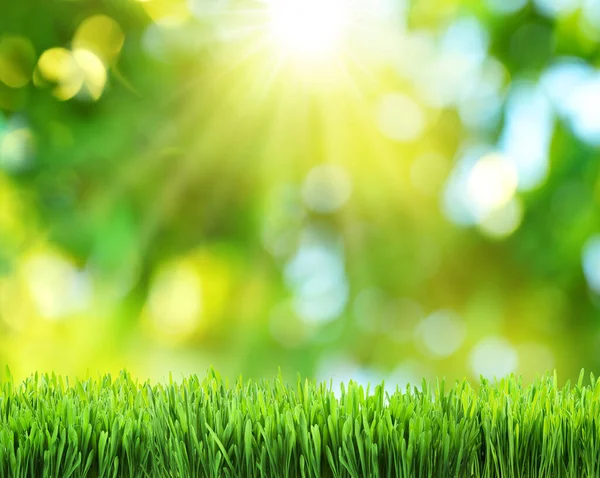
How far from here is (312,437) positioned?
48.4 inches

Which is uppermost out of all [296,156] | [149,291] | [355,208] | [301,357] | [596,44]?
[596,44]

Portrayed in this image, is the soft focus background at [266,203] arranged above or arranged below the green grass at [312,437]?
above

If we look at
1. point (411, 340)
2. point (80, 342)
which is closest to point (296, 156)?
point (411, 340)

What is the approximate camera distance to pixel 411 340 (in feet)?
9.12

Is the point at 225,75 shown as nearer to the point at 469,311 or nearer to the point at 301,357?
the point at 301,357

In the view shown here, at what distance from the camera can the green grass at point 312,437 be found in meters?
1.21

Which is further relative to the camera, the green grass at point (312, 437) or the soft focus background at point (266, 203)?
the soft focus background at point (266, 203)

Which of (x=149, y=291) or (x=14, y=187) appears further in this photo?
(x=14, y=187)

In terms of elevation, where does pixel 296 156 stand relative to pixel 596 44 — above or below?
below

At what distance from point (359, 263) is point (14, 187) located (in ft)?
4.45

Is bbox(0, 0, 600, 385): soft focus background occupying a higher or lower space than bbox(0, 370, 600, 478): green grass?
higher

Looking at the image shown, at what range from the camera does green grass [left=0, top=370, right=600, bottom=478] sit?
3.97 feet

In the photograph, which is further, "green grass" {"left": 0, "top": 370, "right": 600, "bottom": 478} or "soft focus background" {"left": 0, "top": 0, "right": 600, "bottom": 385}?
"soft focus background" {"left": 0, "top": 0, "right": 600, "bottom": 385}

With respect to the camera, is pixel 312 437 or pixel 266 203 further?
pixel 266 203
